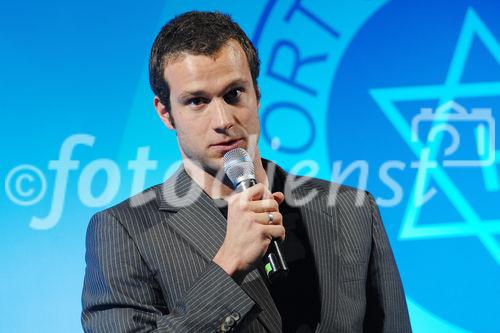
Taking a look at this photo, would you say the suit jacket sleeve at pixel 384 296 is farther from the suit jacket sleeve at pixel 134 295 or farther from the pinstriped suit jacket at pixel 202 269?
the suit jacket sleeve at pixel 134 295

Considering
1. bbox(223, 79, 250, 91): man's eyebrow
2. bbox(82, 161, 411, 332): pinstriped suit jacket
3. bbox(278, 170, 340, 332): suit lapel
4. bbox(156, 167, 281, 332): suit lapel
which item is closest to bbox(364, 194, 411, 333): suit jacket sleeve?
bbox(82, 161, 411, 332): pinstriped suit jacket

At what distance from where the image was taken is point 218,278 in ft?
5.11

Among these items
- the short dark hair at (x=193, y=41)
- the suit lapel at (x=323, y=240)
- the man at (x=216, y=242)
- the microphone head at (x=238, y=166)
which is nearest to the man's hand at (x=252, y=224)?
the man at (x=216, y=242)

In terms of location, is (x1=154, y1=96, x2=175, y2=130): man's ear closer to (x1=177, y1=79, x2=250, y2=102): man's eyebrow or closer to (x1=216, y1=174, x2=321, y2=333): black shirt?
(x1=177, y1=79, x2=250, y2=102): man's eyebrow

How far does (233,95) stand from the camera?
189 centimetres

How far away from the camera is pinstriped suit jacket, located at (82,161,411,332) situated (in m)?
1.58

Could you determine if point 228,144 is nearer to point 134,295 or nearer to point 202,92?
point 202,92

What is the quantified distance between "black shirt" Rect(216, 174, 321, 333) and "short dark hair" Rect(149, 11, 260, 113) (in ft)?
1.38

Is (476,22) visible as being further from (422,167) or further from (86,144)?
(86,144)

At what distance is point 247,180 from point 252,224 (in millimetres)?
158

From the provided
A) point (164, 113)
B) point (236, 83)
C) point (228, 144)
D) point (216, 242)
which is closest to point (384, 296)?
point (216, 242)

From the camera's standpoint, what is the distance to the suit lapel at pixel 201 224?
5.71 feet

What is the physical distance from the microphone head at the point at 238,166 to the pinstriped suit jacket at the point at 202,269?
206mm

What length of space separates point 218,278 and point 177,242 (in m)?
0.30
